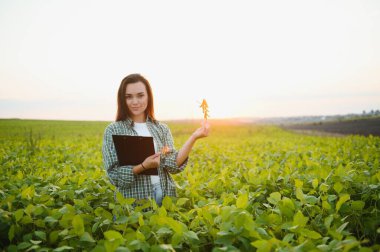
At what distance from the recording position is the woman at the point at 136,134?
268 cm

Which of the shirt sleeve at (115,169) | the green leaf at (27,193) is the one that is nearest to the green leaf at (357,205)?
the shirt sleeve at (115,169)

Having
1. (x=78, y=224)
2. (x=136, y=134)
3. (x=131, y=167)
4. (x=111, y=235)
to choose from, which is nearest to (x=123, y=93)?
(x=136, y=134)

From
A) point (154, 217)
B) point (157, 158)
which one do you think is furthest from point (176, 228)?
point (157, 158)

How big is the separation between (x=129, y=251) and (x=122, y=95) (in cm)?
187

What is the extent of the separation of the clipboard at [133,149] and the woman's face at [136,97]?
574 millimetres

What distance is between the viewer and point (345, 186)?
8.96ft

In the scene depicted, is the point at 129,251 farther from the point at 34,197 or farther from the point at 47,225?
the point at 34,197

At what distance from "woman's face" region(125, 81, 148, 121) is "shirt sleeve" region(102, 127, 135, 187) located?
0.41 m

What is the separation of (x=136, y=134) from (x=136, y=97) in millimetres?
424

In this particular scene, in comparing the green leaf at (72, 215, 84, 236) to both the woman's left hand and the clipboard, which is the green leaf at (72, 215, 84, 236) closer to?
the clipboard

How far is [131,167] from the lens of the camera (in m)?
2.61

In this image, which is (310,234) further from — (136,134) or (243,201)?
(136,134)

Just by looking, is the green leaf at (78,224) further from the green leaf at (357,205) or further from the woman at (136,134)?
the green leaf at (357,205)

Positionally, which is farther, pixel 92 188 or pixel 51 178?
pixel 51 178
